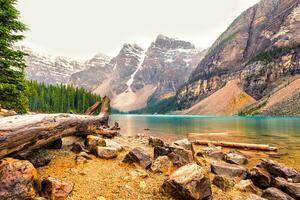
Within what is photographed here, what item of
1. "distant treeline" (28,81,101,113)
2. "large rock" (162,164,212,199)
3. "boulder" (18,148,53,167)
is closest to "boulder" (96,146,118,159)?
"boulder" (18,148,53,167)

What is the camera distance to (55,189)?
8.34 meters

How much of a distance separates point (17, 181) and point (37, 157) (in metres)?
3.07

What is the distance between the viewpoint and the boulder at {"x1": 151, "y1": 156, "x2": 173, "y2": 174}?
37.8 ft

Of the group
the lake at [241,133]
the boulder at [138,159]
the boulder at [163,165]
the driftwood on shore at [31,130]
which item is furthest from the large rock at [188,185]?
the lake at [241,133]

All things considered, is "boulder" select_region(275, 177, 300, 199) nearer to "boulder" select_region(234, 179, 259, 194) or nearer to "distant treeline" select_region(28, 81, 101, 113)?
"boulder" select_region(234, 179, 259, 194)

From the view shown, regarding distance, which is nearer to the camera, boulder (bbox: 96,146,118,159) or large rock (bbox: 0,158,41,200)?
large rock (bbox: 0,158,41,200)

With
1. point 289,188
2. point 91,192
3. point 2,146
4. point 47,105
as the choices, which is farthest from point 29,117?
point 47,105

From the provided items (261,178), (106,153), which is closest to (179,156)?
(106,153)

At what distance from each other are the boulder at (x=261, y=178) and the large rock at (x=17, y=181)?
442 inches

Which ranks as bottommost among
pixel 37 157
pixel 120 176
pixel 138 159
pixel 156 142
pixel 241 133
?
pixel 241 133

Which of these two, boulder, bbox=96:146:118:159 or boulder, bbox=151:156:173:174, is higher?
boulder, bbox=96:146:118:159

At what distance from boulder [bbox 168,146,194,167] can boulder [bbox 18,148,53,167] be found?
5.63m

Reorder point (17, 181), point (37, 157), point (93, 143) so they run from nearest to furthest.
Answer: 1. point (17, 181)
2. point (37, 157)
3. point (93, 143)

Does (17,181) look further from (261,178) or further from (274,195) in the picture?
(261,178)
